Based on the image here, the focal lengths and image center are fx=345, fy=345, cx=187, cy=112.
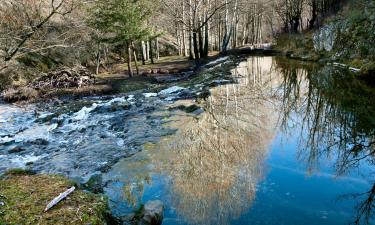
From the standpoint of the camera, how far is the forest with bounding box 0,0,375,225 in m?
5.90

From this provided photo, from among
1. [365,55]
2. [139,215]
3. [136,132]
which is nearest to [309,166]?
[139,215]

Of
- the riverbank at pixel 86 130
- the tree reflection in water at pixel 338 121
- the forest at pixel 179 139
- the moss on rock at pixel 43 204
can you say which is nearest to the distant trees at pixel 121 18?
the forest at pixel 179 139

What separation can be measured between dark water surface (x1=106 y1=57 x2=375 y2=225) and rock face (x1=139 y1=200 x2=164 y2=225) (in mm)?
178

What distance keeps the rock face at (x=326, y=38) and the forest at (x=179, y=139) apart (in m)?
3.18

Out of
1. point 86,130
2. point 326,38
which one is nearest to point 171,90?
point 86,130

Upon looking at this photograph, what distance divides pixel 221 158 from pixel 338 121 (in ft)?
14.6

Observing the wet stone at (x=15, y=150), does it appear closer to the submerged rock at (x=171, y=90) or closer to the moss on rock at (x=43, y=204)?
the moss on rock at (x=43, y=204)

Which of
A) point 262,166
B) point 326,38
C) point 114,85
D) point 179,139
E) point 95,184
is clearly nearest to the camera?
point 95,184

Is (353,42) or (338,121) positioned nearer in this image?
(338,121)

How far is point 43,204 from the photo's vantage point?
4.98m

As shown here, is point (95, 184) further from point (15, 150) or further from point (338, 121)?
point (338, 121)

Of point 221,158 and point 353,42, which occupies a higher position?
point 353,42

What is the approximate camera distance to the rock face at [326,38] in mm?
25750

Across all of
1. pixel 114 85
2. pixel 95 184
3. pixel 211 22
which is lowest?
pixel 95 184
